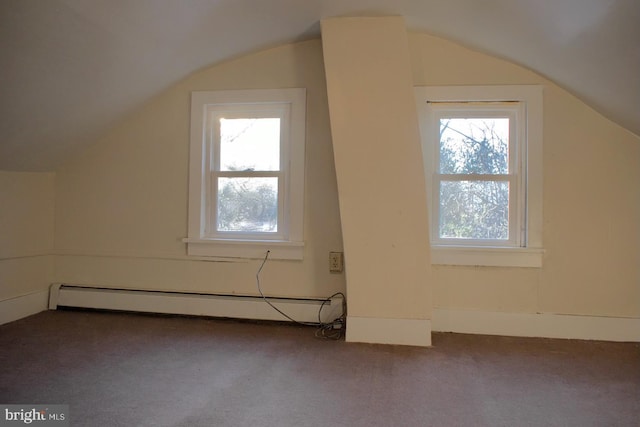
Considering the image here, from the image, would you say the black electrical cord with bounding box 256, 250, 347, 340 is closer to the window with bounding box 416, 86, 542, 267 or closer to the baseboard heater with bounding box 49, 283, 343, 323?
the baseboard heater with bounding box 49, 283, 343, 323

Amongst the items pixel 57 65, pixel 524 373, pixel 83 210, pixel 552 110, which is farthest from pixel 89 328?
pixel 552 110

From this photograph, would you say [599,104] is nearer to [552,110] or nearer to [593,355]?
[552,110]

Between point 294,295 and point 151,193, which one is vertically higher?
point 151,193

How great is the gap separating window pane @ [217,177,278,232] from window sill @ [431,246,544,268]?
117cm

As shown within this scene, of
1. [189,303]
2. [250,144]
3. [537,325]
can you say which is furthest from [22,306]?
[537,325]

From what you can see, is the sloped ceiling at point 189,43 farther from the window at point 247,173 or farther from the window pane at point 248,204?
the window pane at point 248,204

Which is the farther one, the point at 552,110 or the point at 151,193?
the point at 151,193

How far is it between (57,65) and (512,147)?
8.97 feet

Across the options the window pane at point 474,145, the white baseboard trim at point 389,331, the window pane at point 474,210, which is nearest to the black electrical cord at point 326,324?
the white baseboard trim at point 389,331

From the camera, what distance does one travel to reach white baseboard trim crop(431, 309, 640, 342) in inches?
82.9

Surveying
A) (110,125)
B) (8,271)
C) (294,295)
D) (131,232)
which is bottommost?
(294,295)

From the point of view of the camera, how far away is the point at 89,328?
2.22 meters

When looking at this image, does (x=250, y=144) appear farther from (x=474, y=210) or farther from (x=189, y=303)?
(x=474, y=210)

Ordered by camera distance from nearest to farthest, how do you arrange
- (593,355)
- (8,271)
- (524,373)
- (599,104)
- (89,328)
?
(524,373), (593,355), (599,104), (89,328), (8,271)
